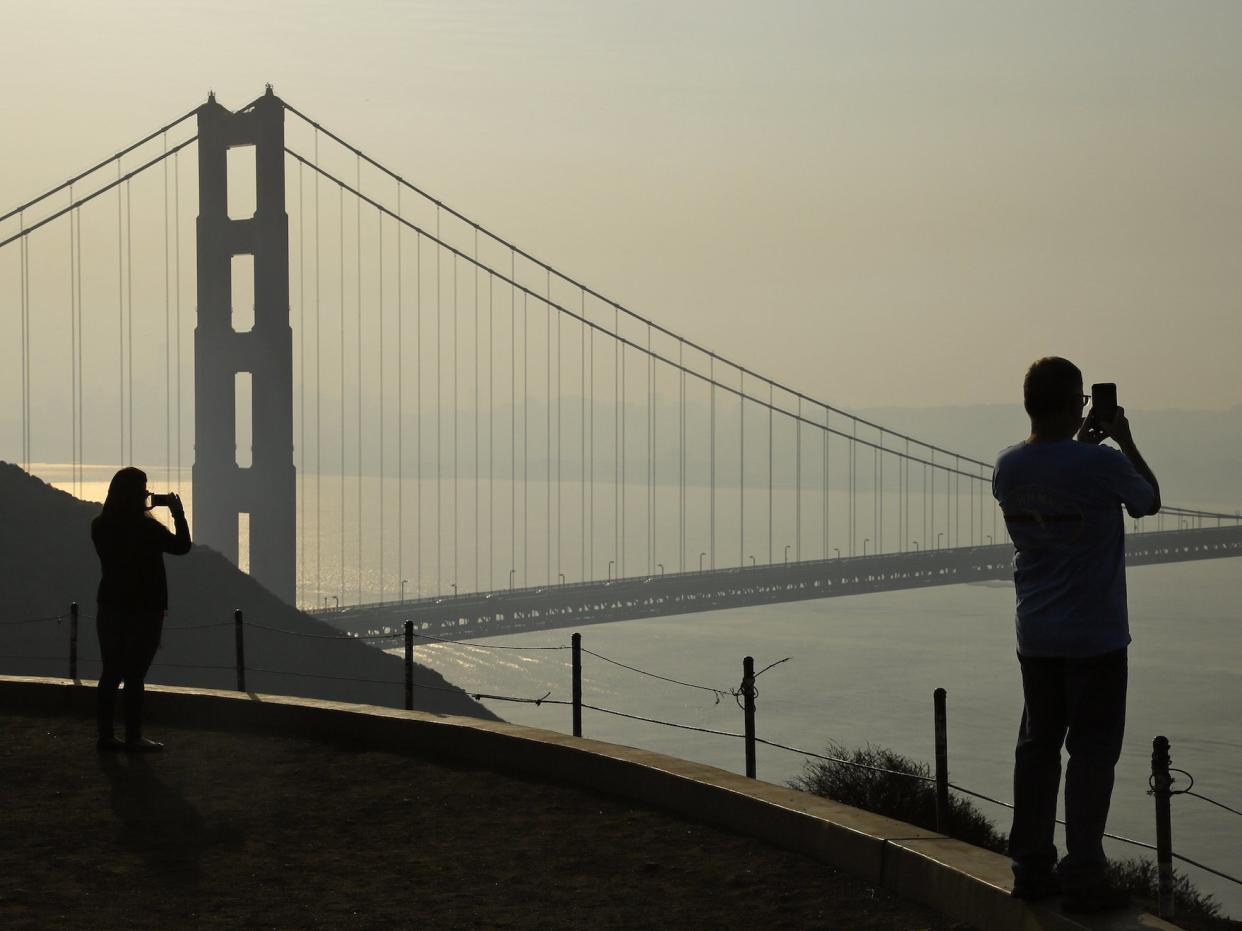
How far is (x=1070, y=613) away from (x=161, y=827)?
11.9 ft

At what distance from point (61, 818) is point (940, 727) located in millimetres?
3422

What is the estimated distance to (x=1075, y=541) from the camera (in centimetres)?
396

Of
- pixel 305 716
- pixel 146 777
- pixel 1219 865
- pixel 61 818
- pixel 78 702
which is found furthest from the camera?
pixel 1219 865

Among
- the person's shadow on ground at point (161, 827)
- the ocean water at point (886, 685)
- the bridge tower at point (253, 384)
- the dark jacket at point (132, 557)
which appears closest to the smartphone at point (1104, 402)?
the person's shadow on ground at point (161, 827)

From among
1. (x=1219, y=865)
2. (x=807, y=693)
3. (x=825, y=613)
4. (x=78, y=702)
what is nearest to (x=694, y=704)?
(x=807, y=693)

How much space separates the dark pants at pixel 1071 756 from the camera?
3.92 m

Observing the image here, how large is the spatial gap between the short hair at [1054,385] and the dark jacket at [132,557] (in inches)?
178

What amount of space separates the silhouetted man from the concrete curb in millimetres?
166

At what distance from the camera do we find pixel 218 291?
44.4m

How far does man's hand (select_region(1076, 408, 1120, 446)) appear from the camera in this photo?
4.05 metres

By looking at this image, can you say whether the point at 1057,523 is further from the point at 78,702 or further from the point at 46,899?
the point at 78,702

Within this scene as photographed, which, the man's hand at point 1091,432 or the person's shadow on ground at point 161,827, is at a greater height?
the man's hand at point 1091,432

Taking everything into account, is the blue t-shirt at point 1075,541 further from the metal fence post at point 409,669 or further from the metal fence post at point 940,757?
the metal fence post at point 409,669

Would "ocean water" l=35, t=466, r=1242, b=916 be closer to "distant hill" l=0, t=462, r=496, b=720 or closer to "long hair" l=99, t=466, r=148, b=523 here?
"distant hill" l=0, t=462, r=496, b=720
